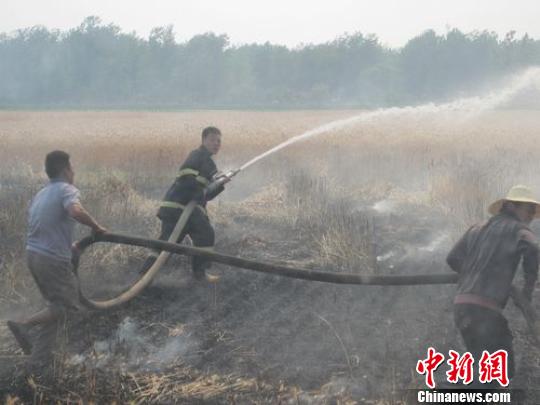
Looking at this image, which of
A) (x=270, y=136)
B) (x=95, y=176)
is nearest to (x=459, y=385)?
(x=95, y=176)

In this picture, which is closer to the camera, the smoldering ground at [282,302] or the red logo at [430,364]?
the red logo at [430,364]

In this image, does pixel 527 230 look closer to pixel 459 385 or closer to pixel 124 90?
pixel 459 385

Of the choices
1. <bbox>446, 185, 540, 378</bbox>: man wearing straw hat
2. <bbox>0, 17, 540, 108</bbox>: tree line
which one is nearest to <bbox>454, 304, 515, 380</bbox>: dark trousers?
<bbox>446, 185, 540, 378</bbox>: man wearing straw hat

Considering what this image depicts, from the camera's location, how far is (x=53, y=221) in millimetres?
3873

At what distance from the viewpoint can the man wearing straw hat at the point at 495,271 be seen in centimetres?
304

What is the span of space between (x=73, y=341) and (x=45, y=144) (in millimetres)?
12802

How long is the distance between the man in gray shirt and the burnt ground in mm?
462

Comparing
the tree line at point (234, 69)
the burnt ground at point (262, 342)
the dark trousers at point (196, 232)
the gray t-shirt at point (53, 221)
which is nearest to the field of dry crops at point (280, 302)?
the burnt ground at point (262, 342)

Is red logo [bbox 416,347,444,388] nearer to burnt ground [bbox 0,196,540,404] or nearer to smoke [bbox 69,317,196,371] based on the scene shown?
burnt ground [bbox 0,196,540,404]

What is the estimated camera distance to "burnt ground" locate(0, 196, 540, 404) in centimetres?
371

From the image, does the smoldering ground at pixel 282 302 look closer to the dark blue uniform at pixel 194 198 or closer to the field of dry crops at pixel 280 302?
the field of dry crops at pixel 280 302

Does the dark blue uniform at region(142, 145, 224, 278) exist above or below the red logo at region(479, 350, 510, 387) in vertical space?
above

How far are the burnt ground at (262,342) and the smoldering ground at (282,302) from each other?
11 millimetres

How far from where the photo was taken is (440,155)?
38.2 ft
